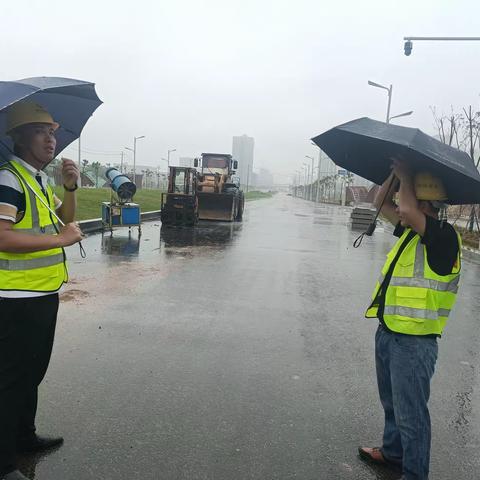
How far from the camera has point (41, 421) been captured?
3129 mm

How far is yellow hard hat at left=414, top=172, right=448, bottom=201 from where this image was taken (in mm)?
2328

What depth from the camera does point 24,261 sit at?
2441mm

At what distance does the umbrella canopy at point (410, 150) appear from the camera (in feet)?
7.20

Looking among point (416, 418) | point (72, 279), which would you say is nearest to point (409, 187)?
point (416, 418)

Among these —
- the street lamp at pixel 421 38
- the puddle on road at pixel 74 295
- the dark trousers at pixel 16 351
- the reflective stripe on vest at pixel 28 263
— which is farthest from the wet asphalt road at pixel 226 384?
the street lamp at pixel 421 38

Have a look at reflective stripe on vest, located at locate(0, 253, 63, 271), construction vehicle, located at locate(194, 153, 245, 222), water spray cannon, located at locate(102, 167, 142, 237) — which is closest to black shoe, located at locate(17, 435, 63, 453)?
reflective stripe on vest, located at locate(0, 253, 63, 271)

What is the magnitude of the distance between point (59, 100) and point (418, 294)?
231 cm

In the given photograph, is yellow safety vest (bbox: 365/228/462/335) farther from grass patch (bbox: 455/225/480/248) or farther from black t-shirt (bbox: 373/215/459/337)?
grass patch (bbox: 455/225/480/248)

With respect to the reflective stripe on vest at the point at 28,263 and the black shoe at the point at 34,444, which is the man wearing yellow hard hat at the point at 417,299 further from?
the black shoe at the point at 34,444

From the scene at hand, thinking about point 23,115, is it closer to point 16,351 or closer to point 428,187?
point 16,351

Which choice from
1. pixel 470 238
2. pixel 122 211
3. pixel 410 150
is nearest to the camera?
pixel 410 150

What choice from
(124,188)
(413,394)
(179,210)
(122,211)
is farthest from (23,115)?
(179,210)

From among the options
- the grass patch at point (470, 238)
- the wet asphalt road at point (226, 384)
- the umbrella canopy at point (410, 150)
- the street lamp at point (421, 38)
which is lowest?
the wet asphalt road at point (226, 384)

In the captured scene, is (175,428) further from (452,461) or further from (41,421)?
(452,461)
